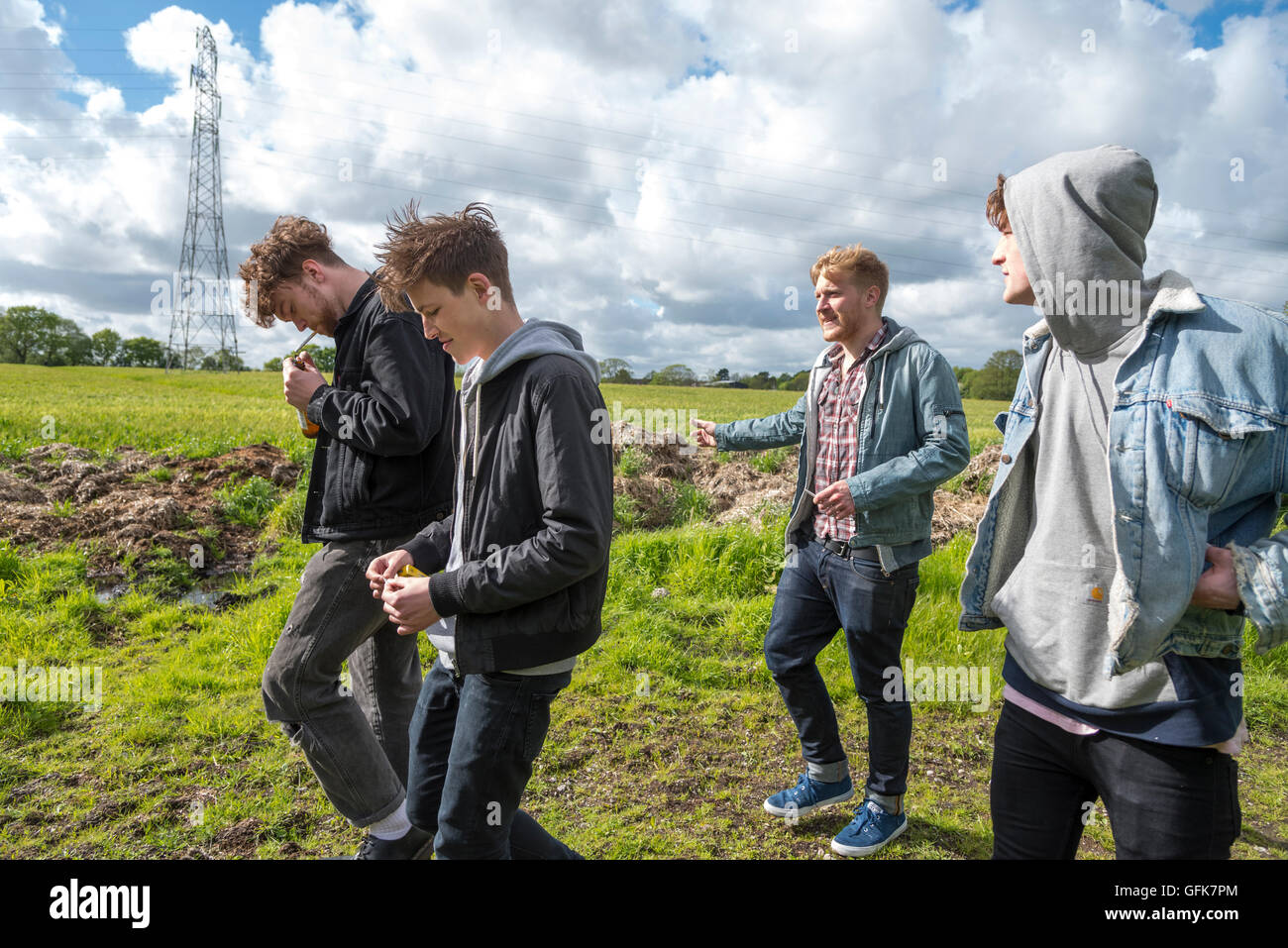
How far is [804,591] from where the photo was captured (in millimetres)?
3525

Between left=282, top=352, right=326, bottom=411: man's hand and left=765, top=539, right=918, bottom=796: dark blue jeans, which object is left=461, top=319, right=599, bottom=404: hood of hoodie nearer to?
left=282, top=352, right=326, bottom=411: man's hand

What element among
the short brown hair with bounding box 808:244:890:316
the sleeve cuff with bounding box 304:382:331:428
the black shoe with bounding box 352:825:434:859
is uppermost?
the short brown hair with bounding box 808:244:890:316

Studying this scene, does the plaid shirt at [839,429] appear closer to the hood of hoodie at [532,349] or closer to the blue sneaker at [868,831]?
the blue sneaker at [868,831]

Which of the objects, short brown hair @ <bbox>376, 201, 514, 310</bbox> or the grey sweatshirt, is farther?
Answer: short brown hair @ <bbox>376, 201, 514, 310</bbox>

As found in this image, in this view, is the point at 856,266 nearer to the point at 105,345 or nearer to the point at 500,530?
the point at 500,530

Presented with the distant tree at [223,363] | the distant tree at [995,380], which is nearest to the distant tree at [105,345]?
the distant tree at [223,363]

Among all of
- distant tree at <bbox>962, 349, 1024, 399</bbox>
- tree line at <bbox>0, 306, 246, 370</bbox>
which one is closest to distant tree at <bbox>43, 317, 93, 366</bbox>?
tree line at <bbox>0, 306, 246, 370</bbox>

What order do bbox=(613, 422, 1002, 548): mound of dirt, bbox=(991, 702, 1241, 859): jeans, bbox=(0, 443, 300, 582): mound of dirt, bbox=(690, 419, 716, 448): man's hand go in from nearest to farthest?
1. bbox=(991, 702, 1241, 859): jeans
2. bbox=(690, 419, 716, 448): man's hand
3. bbox=(0, 443, 300, 582): mound of dirt
4. bbox=(613, 422, 1002, 548): mound of dirt

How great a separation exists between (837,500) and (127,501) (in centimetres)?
837

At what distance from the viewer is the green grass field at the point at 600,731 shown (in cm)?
355

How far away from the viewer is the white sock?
3012mm
